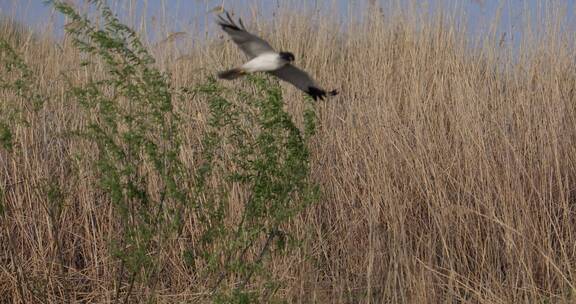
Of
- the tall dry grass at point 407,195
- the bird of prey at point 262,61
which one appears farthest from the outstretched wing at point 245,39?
the tall dry grass at point 407,195

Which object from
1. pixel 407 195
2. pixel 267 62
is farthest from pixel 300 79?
pixel 407 195

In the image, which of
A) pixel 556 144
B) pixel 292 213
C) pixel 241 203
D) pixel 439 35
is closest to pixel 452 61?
pixel 439 35

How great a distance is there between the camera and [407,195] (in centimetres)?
428

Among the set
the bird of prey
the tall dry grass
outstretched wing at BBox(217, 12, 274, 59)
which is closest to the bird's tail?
the bird of prey

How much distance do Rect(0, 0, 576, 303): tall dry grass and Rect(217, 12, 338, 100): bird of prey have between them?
0.83m

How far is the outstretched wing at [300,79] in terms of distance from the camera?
3.08m

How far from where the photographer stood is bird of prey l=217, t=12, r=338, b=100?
287 centimetres

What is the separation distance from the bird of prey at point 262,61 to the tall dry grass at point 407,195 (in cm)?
83

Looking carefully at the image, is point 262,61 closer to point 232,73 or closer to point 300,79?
point 232,73

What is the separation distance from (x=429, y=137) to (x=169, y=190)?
181cm

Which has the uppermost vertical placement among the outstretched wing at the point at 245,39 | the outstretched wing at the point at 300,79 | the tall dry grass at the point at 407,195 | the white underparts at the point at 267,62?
the outstretched wing at the point at 245,39

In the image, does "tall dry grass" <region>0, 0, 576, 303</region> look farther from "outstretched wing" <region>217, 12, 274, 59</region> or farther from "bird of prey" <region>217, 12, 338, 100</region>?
"outstretched wing" <region>217, 12, 274, 59</region>

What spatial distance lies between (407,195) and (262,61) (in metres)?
1.62

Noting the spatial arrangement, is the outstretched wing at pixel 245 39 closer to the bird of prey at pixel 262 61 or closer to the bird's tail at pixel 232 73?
the bird of prey at pixel 262 61
